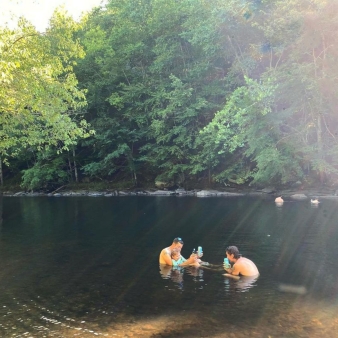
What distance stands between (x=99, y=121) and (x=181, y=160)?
35.0 feet

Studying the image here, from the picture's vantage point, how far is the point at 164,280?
44.2 ft

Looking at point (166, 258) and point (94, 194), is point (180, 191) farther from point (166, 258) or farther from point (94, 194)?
point (166, 258)

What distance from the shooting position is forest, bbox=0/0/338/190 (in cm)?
3322

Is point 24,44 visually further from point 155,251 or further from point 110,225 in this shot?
point 110,225

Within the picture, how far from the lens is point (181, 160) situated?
45.2 meters

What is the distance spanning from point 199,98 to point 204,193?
32.1 feet

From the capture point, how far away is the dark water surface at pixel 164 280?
9789mm

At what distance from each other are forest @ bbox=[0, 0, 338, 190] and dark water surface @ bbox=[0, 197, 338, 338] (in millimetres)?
5641

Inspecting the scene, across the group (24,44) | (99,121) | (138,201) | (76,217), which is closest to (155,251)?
(24,44)

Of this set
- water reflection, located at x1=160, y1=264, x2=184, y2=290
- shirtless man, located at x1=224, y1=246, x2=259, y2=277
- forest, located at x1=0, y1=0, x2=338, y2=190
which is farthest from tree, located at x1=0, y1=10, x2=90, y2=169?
shirtless man, located at x1=224, y1=246, x2=259, y2=277

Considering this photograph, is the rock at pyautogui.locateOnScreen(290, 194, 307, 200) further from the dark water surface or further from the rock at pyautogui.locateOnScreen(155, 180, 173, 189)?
the rock at pyautogui.locateOnScreen(155, 180, 173, 189)

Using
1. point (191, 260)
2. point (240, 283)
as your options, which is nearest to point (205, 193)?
point (191, 260)

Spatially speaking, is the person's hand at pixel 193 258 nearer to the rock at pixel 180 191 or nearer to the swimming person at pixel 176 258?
the swimming person at pixel 176 258

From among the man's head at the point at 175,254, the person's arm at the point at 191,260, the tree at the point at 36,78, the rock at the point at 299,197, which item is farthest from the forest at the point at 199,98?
the person's arm at the point at 191,260
